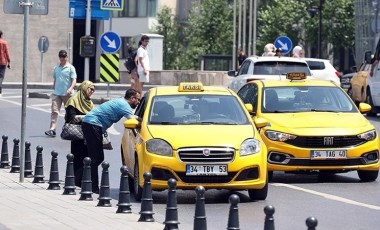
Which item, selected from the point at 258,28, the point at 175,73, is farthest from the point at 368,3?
the point at 258,28

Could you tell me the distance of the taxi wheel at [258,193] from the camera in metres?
17.1

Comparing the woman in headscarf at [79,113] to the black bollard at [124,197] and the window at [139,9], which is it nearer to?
the black bollard at [124,197]

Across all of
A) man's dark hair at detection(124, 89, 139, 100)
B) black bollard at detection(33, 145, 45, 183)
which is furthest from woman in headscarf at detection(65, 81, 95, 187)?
man's dark hair at detection(124, 89, 139, 100)

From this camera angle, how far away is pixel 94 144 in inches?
724

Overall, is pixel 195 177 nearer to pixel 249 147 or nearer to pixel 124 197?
pixel 249 147

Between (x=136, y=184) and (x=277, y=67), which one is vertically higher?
(x=277, y=67)

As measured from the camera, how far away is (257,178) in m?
16.9

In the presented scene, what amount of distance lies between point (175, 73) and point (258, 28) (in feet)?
75.9

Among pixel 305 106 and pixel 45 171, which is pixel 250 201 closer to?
pixel 305 106

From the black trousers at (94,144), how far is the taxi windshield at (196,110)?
871mm

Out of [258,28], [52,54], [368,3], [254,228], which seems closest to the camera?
[254,228]

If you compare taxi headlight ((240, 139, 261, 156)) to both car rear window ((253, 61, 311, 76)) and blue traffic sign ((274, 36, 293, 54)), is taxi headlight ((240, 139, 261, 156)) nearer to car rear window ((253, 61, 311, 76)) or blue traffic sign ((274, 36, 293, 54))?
car rear window ((253, 61, 311, 76))

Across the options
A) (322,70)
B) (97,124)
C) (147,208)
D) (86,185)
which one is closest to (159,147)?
(86,185)

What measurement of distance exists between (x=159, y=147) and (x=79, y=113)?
3.23 metres
